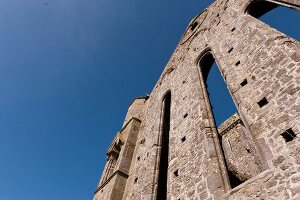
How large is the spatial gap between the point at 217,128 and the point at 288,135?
2.73 m

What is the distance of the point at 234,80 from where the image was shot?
5.95 metres

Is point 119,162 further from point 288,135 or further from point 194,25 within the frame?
point 194,25

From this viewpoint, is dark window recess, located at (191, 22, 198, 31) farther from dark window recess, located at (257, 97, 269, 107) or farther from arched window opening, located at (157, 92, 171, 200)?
dark window recess, located at (257, 97, 269, 107)

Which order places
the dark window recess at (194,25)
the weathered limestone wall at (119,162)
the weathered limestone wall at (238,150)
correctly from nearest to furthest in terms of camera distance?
the weathered limestone wall at (119,162)
the weathered limestone wall at (238,150)
the dark window recess at (194,25)

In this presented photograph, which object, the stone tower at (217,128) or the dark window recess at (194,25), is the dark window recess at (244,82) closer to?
the stone tower at (217,128)

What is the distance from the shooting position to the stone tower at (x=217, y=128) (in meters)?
3.91

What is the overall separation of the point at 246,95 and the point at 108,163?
7.54 m

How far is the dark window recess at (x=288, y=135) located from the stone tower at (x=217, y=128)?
0.05 feet

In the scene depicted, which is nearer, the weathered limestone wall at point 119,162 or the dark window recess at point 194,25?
the weathered limestone wall at point 119,162

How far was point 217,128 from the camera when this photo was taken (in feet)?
21.5

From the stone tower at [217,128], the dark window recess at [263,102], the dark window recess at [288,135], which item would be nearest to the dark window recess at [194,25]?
the stone tower at [217,128]

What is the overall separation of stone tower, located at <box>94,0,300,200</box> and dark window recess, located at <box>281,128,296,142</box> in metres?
0.02

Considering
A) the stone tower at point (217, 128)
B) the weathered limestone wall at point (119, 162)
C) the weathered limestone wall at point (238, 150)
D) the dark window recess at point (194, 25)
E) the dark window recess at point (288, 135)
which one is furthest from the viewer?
the dark window recess at point (194, 25)

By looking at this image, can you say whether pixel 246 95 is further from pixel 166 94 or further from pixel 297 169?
pixel 166 94
